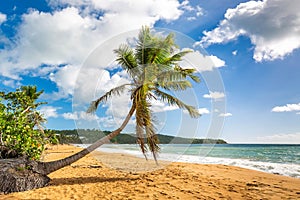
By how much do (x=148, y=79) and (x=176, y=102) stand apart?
1.41 metres

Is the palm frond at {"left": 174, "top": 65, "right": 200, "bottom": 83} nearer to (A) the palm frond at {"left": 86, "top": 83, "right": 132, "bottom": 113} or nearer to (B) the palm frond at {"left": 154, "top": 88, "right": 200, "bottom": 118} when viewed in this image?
(B) the palm frond at {"left": 154, "top": 88, "right": 200, "bottom": 118}

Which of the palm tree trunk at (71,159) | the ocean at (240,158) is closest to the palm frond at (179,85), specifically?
the palm tree trunk at (71,159)

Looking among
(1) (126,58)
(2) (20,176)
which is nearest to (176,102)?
(1) (126,58)

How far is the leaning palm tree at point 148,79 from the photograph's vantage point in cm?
850

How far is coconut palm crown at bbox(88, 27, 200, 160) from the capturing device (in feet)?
28.1

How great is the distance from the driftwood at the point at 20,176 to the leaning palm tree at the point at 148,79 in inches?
35.1

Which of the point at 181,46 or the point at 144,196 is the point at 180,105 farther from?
the point at 144,196

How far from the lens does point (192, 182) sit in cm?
836

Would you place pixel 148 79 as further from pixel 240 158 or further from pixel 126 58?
pixel 240 158

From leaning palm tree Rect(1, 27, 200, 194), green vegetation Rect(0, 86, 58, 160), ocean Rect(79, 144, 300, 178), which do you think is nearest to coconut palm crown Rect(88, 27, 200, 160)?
leaning palm tree Rect(1, 27, 200, 194)

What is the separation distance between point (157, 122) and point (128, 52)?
Answer: 309 centimetres

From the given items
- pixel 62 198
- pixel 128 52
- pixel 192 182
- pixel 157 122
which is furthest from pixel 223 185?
pixel 128 52

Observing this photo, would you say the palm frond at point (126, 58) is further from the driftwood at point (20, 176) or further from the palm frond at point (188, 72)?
the driftwood at point (20, 176)

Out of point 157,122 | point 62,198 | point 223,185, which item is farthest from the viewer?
point 157,122
